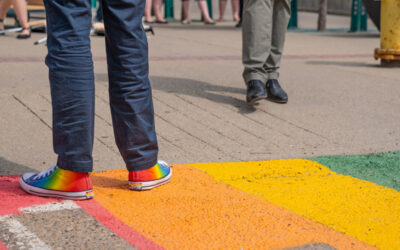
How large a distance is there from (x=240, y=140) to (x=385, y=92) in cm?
201

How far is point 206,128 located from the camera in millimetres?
4309

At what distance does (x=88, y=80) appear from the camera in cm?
278

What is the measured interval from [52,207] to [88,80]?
0.56m

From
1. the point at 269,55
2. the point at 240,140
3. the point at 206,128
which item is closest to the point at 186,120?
the point at 206,128

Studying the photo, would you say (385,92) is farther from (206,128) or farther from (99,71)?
(99,71)

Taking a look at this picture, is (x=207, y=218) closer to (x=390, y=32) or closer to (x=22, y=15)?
(x=390, y=32)

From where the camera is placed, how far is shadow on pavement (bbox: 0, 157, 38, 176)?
129 inches

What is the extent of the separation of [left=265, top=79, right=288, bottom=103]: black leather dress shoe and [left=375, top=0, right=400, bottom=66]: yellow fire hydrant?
7.69 feet

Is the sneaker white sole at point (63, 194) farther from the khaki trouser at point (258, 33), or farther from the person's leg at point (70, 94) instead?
the khaki trouser at point (258, 33)

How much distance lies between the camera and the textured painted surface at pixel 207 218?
97.0 inches

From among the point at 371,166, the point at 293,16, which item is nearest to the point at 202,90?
the point at 371,166

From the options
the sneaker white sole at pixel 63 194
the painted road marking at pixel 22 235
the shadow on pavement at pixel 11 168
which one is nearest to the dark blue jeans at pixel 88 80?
the sneaker white sole at pixel 63 194

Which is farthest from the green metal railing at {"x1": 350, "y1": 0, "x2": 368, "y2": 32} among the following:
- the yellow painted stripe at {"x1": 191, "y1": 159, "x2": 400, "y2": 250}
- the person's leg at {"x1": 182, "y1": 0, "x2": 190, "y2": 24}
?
the yellow painted stripe at {"x1": 191, "y1": 159, "x2": 400, "y2": 250}

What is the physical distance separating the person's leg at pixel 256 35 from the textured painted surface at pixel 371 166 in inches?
49.5
